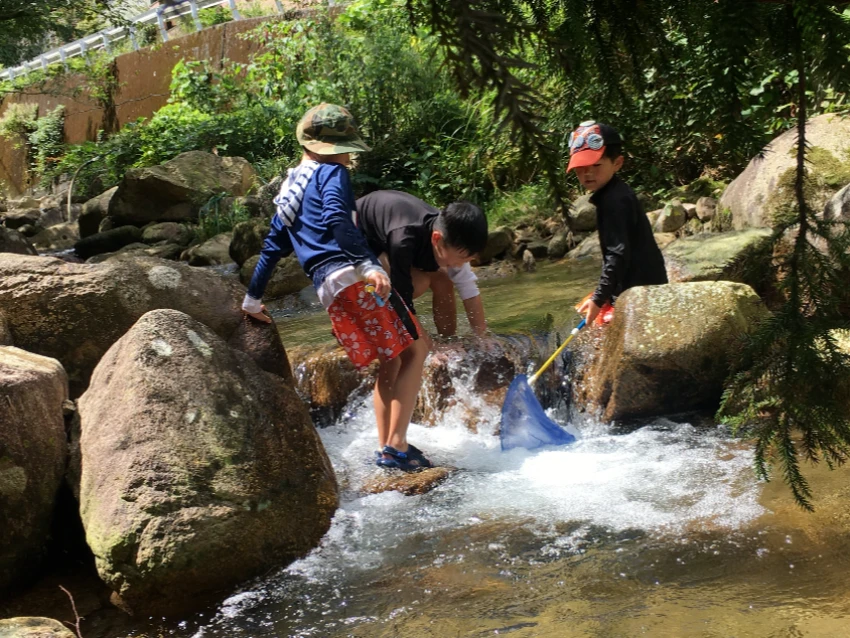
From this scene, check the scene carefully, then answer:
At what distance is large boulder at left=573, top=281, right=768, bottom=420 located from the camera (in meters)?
4.08

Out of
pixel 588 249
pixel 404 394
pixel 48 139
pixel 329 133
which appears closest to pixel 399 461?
pixel 404 394

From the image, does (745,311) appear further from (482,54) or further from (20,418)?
(482,54)

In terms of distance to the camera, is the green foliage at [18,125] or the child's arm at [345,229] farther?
the green foliage at [18,125]

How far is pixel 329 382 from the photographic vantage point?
5109 mm

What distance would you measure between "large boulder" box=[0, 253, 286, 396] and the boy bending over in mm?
985

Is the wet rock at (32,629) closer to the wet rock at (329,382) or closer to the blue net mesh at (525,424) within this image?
the blue net mesh at (525,424)

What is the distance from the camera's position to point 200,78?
16.2 meters

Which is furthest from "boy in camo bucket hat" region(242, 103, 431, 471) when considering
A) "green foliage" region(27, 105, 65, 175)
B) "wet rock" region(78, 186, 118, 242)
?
"green foliage" region(27, 105, 65, 175)

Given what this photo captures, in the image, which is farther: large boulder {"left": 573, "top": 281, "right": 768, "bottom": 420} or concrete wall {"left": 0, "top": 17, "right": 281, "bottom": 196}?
concrete wall {"left": 0, "top": 17, "right": 281, "bottom": 196}

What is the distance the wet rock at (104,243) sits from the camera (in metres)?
12.1

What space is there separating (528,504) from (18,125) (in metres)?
21.8

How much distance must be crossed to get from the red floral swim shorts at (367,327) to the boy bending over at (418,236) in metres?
0.22

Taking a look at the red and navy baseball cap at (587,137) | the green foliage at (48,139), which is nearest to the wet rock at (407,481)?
the red and navy baseball cap at (587,137)

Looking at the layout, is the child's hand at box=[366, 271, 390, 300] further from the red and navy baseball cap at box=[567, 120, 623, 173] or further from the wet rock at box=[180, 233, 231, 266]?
the wet rock at box=[180, 233, 231, 266]
